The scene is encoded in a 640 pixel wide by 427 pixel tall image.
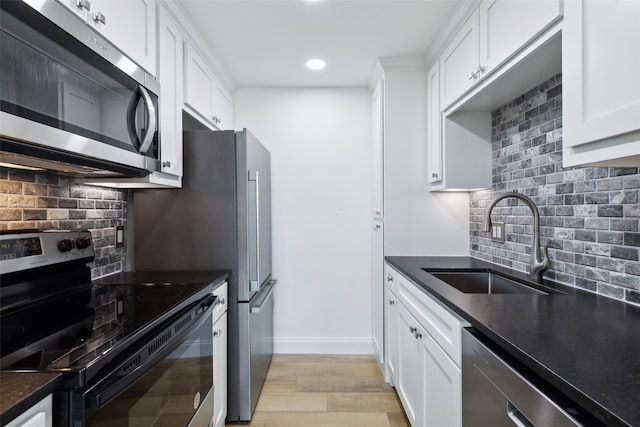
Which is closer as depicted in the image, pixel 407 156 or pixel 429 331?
pixel 429 331

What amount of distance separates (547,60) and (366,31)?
1110 mm

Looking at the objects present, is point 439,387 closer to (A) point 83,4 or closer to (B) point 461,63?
(B) point 461,63

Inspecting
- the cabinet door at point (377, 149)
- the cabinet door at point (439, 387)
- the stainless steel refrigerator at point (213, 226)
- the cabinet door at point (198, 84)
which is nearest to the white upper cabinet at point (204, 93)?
the cabinet door at point (198, 84)

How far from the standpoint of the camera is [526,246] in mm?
1837

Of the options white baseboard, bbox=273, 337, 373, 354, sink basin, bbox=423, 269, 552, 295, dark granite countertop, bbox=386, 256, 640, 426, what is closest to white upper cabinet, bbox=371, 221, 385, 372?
white baseboard, bbox=273, 337, 373, 354

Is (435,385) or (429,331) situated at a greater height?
(429,331)

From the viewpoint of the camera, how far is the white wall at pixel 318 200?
297 centimetres

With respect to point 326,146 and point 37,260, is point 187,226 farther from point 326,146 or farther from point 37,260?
point 326,146

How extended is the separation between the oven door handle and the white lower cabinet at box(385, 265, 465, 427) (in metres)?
1.03

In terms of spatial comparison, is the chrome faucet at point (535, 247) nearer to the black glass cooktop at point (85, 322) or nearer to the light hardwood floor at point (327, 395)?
the light hardwood floor at point (327, 395)

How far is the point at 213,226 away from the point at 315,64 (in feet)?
4.89

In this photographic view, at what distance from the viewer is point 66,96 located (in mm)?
1020

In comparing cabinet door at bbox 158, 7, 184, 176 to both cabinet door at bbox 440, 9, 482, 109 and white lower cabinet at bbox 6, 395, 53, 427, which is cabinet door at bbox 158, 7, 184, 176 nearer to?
white lower cabinet at bbox 6, 395, 53, 427

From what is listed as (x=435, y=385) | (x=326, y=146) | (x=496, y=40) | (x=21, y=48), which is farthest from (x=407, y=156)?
(x=21, y=48)
